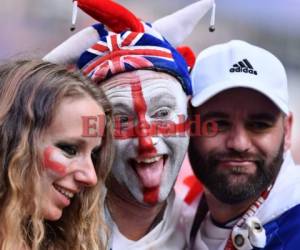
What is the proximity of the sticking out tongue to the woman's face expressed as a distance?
0.71 feet

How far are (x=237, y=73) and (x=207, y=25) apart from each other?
2.60 m

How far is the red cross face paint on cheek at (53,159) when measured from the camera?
1.26 metres

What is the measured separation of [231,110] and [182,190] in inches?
14.9

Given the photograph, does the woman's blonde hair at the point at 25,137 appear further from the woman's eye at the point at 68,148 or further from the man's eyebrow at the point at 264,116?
the man's eyebrow at the point at 264,116

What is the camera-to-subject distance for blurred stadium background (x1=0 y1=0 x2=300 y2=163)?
3672 mm

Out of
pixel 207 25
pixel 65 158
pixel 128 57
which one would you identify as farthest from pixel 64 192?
pixel 207 25

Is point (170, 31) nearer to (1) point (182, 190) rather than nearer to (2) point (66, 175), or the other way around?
(1) point (182, 190)

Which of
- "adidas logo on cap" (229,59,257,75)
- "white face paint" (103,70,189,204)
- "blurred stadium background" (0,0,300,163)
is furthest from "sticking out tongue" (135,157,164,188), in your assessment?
"blurred stadium background" (0,0,300,163)

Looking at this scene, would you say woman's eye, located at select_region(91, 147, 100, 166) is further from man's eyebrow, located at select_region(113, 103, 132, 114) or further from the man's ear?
the man's ear

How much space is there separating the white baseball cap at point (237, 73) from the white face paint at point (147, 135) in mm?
106

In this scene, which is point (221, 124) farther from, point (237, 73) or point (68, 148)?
point (68, 148)

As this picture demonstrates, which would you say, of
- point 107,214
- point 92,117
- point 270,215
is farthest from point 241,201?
point 92,117

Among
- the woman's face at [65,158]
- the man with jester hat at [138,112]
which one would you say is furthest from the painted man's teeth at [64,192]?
the man with jester hat at [138,112]

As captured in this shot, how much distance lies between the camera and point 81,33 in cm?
165
